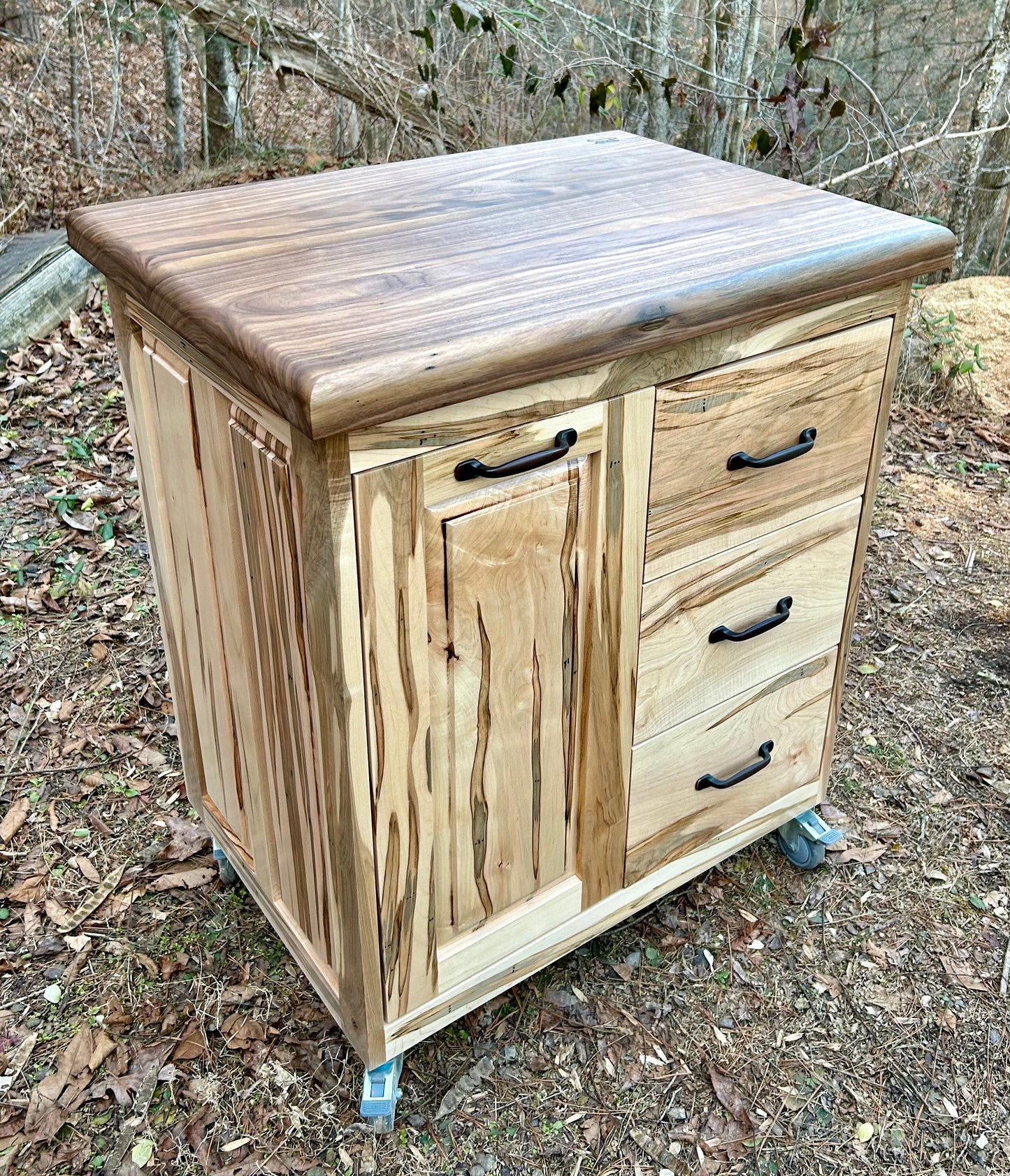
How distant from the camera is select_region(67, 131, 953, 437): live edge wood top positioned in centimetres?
113

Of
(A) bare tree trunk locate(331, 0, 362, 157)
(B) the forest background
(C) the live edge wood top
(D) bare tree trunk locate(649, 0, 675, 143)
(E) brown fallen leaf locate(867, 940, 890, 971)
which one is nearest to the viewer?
(C) the live edge wood top

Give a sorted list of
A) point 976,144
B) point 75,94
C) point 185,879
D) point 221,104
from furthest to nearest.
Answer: point 221,104, point 75,94, point 976,144, point 185,879

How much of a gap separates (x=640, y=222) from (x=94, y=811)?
1.53 meters

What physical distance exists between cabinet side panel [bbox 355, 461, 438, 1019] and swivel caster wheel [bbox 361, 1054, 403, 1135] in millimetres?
154

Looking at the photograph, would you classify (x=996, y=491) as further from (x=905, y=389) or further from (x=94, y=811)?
(x=94, y=811)

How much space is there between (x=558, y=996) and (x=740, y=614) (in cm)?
72

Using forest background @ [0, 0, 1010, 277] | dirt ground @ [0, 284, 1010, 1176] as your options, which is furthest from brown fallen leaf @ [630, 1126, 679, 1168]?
forest background @ [0, 0, 1010, 277]

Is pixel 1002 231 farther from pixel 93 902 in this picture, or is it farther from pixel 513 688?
pixel 93 902


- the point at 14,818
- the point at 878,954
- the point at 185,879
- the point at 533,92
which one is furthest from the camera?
the point at 533,92

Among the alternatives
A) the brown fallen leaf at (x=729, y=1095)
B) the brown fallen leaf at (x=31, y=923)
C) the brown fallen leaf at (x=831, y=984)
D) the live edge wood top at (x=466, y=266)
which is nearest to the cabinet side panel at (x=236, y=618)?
the live edge wood top at (x=466, y=266)

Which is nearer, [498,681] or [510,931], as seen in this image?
[498,681]

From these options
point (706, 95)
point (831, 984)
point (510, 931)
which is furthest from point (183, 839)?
point (706, 95)

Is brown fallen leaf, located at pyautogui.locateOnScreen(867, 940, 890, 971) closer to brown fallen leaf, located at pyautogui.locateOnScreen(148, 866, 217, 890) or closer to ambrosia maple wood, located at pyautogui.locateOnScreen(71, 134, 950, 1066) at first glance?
ambrosia maple wood, located at pyautogui.locateOnScreen(71, 134, 950, 1066)

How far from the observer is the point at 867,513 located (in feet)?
5.80
